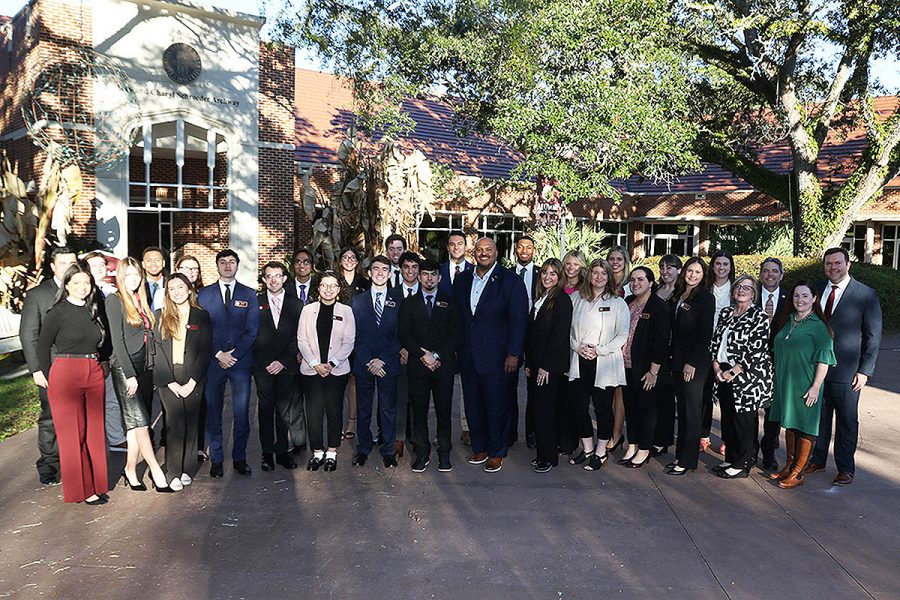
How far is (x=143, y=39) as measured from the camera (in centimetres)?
1497

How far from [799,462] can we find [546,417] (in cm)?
200

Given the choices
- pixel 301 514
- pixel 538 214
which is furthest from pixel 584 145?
pixel 301 514

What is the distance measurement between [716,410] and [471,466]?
11.8 ft

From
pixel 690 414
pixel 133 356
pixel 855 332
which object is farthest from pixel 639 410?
pixel 133 356

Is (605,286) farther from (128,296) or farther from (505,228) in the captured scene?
(505,228)

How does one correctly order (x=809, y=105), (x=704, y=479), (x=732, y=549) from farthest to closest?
(x=809, y=105) → (x=704, y=479) → (x=732, y=549)

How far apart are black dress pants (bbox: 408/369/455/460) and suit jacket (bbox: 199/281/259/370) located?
1373 mm

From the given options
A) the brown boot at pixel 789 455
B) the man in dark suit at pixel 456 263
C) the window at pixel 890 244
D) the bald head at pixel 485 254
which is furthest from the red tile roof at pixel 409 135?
the brown boot at pixel 789 455

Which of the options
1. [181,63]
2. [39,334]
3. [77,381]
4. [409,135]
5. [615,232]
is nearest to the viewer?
[77,381]

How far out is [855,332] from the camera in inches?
221

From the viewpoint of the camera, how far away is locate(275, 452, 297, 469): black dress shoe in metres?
5.90

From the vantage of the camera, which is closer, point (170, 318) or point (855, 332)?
point (170, 318)

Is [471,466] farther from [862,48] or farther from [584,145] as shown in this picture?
[862,48]

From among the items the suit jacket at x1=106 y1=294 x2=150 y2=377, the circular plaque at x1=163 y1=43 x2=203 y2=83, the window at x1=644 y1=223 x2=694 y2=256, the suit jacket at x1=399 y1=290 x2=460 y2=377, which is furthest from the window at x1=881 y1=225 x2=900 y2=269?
the suit jacket at x1=106 y1=294 x2=150 y2=377
